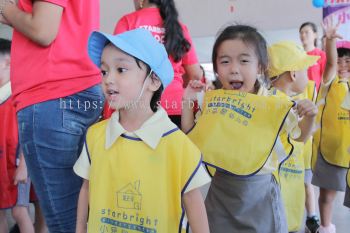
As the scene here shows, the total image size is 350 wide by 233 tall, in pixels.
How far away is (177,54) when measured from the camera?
175 centimetres

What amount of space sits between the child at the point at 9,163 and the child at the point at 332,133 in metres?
1.71

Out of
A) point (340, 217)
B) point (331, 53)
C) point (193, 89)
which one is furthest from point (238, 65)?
point (340, 217)

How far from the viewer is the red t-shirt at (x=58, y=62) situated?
1103mm

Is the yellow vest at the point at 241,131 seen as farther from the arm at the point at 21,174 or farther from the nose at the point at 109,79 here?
the arm at the point at 21,174

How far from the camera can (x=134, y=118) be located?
1104 mm

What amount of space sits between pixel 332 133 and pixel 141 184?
1.66 meters

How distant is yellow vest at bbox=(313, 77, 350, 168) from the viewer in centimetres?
227

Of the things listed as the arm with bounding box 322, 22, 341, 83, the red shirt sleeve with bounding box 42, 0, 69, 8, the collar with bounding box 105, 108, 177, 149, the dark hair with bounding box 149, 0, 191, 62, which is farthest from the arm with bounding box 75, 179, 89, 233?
the arm with bounding box 322, 22, 341, 83

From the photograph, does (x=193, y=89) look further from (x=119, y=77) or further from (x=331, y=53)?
(x=331, y=53)

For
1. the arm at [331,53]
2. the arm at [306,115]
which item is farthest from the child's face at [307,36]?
the arm at [306,115]

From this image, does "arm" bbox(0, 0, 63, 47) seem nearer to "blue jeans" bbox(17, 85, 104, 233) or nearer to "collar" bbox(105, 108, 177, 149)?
"blue jeans" bbox(17, 85, 104, 233)

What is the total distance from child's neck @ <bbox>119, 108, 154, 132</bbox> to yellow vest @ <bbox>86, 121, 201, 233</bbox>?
0.18 feet

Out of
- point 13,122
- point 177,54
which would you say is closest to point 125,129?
point 177,54

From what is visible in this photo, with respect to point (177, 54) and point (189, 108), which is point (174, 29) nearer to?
point (177, 54)
